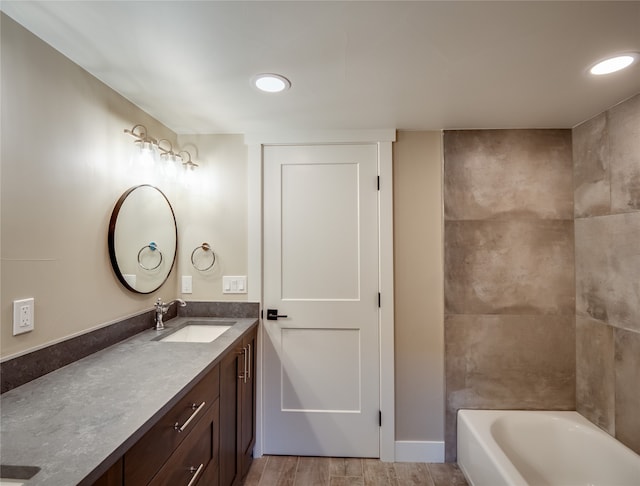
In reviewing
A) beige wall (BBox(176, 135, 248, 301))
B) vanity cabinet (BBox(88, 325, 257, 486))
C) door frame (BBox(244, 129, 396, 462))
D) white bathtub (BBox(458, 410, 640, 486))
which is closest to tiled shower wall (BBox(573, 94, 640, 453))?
white bathtub (BBox(458, 410, 640, 486))

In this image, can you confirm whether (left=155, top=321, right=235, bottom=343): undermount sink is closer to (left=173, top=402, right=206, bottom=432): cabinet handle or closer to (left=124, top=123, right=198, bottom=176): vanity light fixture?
(left=173, top=402, right=206, bottom=432): cabinet handle

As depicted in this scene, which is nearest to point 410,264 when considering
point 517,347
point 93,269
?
point 517,347

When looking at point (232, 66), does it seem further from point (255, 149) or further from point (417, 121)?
point (417, 121)

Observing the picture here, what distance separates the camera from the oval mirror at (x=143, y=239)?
5.17ft

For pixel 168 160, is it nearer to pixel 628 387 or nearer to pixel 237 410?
pixel 237 410

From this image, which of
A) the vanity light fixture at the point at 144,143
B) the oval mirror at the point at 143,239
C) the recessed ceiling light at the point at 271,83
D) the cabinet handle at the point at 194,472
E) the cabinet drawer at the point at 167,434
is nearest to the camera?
the cabinet drawer at the point at 167,434

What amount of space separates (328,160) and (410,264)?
94cm

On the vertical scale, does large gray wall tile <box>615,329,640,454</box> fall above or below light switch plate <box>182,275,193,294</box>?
below

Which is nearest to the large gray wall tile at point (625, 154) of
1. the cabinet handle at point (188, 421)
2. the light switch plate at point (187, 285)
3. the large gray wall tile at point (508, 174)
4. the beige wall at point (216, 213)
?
the large gray wall tile at point (508, 174)

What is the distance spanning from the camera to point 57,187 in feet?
4.10

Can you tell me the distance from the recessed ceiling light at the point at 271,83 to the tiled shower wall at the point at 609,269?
1878mm

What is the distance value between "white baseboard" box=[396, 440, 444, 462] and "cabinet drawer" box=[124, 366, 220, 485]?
4.71 ft

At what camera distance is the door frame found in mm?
2053

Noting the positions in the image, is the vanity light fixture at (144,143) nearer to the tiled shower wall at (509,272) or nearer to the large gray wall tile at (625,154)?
the tiled shower wall at (509,272)
